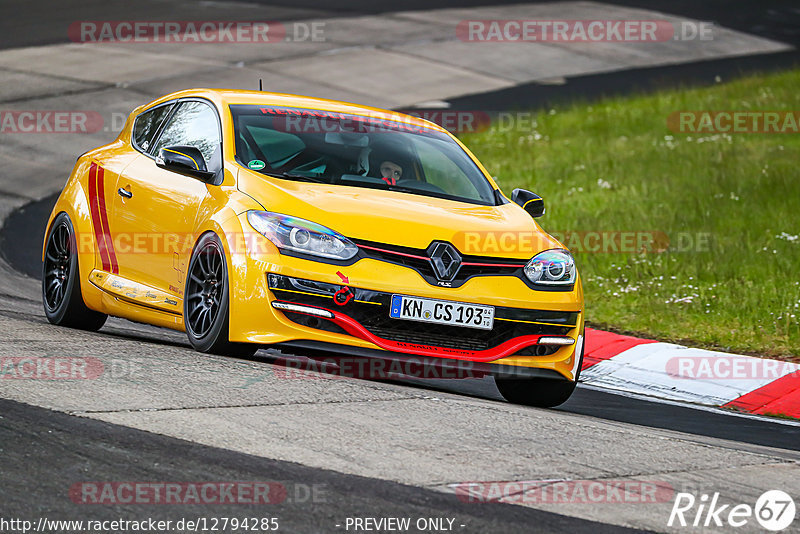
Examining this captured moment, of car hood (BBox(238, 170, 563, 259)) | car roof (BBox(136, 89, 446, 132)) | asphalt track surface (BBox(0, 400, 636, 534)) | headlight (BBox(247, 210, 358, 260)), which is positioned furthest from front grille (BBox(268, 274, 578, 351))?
car roof (BBox(136, 89, 446, 132))

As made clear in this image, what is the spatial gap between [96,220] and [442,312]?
9.32ft

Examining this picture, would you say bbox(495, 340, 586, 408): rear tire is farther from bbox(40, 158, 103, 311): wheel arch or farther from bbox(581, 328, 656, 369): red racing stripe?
bbox(40, 158, 103, 311): wheel arch

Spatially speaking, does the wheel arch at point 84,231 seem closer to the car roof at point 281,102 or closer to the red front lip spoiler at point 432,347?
the car roof at point 281,102

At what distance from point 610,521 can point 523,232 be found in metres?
2.91

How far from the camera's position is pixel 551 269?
285 inches

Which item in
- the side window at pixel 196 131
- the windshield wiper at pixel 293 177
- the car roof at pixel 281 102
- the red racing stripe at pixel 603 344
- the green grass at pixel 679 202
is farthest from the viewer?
the green grass at pixel 679 202

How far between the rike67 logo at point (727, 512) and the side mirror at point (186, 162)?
358cm

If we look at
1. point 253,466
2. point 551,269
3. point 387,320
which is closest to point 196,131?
point 387,320

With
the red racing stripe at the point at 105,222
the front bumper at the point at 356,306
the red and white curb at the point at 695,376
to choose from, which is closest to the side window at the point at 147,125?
the red racing stripe at the point at 105,222

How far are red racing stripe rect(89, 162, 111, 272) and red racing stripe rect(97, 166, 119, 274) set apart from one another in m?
0.03

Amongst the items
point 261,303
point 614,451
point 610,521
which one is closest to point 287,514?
point 610,521

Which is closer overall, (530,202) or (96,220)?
(530,202)

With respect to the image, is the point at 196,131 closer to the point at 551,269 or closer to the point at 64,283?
the point at 64,283

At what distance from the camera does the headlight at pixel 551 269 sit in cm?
716
